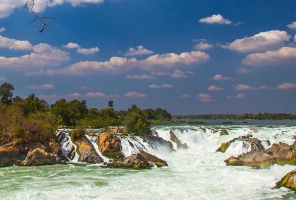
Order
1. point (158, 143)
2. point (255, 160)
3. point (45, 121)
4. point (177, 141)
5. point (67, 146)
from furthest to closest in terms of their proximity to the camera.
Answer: point (177, 141) → point (158, 143) → point (45, 121) → point (67, 146) → point (255, 160)

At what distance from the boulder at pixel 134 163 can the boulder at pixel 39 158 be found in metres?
4.47

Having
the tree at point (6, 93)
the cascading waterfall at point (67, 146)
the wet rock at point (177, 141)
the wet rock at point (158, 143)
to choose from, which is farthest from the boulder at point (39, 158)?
the tree at point (6, 93)

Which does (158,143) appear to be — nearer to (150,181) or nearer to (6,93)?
(150,181)

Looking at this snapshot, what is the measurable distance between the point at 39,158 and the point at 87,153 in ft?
13.0

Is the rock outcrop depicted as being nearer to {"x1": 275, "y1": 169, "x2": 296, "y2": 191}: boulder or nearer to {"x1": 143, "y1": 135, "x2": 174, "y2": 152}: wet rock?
{"x1": 275, "y1": 169, "x2": 296, "y2": 191}: boulder

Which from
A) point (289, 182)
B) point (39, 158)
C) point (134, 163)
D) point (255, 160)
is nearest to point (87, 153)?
point (39, 158)

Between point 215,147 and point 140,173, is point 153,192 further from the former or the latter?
point 215,147

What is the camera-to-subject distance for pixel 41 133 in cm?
2916

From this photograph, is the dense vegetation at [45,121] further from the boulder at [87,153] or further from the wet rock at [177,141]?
the wet rock at [177,141]

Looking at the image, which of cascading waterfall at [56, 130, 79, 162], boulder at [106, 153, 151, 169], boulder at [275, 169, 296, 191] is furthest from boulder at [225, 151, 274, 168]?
cascading waterfall at [56, 130, 79, 162]

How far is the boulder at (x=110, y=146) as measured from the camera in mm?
28688

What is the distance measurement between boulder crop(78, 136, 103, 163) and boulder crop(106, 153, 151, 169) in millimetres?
2125

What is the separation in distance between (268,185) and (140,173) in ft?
26.5

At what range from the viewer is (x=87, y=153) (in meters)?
28.2
